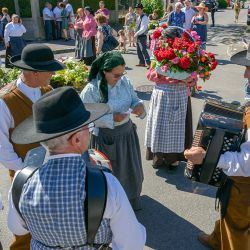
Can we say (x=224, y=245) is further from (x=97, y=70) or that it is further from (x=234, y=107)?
(x=97, y=70)

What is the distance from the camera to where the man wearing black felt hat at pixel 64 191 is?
1.80 metres

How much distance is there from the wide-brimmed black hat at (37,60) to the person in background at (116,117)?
58cm

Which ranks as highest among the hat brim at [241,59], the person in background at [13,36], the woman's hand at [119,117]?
the hat brim at [241,59]

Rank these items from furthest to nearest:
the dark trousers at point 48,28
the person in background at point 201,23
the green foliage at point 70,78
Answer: the dark trousers at point 48,28, the person in background at point 201,23, the green foliage at point 70,78

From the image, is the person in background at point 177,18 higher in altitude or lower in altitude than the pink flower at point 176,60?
lower

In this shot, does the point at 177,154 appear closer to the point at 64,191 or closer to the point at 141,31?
the point at 64,191

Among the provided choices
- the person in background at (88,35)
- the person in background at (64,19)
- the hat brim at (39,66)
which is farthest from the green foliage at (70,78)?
the person in background at (64,19)

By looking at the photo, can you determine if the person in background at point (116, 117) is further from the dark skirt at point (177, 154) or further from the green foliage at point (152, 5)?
the green foliage at point (152, 5)

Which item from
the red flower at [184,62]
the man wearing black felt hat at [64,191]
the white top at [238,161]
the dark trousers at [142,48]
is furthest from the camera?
the dark trousers at [142,48]

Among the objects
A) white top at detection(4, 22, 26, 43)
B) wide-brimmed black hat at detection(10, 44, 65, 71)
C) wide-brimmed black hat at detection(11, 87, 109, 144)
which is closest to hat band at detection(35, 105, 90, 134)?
wide-brimmed black hat at detection(11, 87, 109, 144)

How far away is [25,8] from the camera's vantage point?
1792cm

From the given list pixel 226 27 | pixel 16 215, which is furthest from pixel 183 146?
pixel 226 27

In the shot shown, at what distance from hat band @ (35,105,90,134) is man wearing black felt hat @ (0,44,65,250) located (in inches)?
48.4

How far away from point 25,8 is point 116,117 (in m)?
16.2
